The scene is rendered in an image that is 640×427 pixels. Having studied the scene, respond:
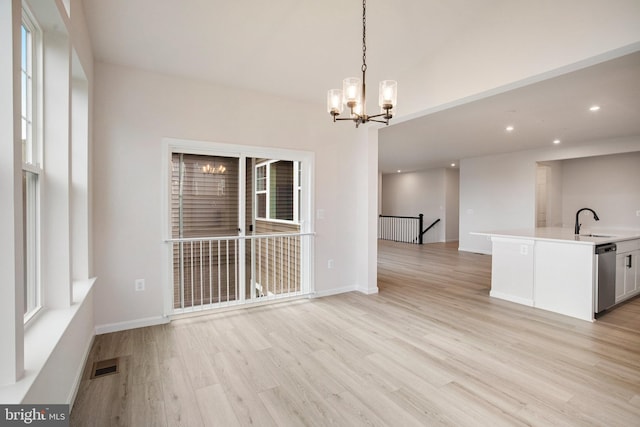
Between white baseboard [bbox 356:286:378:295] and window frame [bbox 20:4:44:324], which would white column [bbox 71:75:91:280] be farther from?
white baseboard [bbox 356:286:378:295]

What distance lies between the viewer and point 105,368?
2494 mm

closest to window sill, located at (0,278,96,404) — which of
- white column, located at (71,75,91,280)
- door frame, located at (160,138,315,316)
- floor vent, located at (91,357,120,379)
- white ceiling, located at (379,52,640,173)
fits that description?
white column, located at (71,75,91,280)

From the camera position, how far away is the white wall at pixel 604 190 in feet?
23.2

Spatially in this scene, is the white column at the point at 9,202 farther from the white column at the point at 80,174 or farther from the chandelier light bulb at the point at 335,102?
the chandelier light bulb at the point at 335,102

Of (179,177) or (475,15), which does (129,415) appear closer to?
(179,177)

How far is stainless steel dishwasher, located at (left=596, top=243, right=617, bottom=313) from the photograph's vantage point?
3.68 metres

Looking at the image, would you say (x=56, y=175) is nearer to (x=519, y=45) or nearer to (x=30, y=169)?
(x=30, y=169)

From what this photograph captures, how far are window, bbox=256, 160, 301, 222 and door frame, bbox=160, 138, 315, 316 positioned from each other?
103 mm

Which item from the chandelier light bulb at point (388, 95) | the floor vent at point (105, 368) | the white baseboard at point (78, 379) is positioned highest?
the chandelier light bulb at point (388, 95)

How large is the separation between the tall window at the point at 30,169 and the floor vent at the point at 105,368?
2.52 feet

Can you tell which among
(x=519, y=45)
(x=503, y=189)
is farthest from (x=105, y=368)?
(x=503, y=189)

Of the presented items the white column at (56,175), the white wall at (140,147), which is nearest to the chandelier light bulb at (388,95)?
the white wall at (140,147)

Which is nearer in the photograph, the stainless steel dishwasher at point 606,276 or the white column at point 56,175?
the white column at point 56,175

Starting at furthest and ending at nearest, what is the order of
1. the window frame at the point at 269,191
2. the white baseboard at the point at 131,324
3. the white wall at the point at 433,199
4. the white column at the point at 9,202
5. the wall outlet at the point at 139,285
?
the white wall at the point at 433,199 < the window frame at the point at 269,191 < the wall outlet at the point at 139,285 < the white baseboard at the point at 131,324 < the white column at the point at 9,202
